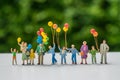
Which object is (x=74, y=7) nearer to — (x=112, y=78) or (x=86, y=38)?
(x=86, y=38)

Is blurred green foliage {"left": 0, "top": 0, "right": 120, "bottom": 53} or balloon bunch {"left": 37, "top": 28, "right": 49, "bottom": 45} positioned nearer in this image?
balloon bunch {"left": 37, "top": 28, "right": 49, "bottom": 45}

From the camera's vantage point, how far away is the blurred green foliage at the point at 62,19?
248 inches

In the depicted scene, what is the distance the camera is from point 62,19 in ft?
20.9

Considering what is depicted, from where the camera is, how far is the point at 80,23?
6359 millimetres

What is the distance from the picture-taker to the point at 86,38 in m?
6.32

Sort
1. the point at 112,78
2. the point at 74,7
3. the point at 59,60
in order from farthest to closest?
1. the point at 74,7
2. the point at 59,60
3. the point at 112,78

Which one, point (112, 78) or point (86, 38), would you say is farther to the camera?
point (86, 38)

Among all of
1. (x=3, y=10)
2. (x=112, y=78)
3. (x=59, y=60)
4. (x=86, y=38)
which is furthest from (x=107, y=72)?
(x=3, y=10)

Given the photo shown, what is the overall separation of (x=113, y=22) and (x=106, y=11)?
14 cm

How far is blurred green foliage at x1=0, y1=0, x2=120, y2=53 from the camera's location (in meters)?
6.30

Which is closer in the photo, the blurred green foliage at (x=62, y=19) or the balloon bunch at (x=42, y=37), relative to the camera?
the balloon bunch at (x=42, y=37)

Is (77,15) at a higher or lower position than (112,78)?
higher

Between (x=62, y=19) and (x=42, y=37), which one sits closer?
(x=42, y=37)

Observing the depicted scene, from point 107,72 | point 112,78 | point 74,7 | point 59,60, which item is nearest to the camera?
point 112,78
